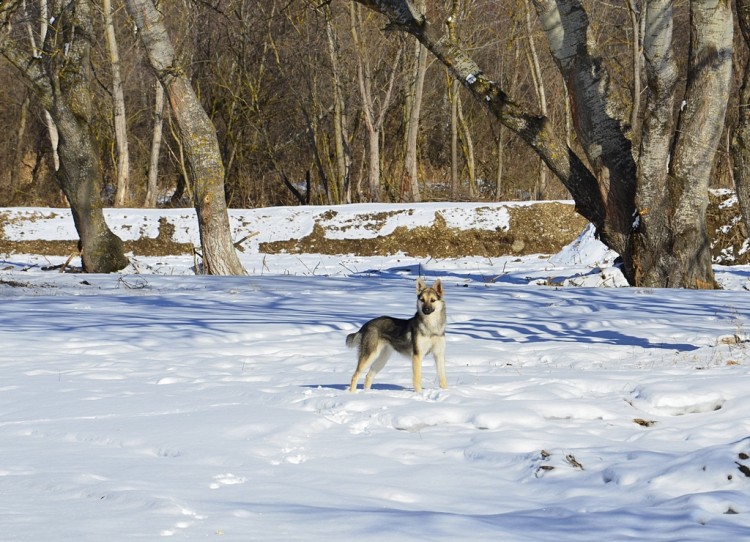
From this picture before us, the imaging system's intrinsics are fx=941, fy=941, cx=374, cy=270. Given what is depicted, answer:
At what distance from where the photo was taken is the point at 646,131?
481 inches

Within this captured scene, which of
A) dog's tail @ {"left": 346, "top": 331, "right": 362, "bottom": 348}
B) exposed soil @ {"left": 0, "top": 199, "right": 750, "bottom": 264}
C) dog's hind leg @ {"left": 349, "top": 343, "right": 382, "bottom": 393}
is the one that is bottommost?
dog's hind leg @ {"left": 349, "top": 343, "right": 382, "bottom": 393}

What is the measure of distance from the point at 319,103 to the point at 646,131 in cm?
1987

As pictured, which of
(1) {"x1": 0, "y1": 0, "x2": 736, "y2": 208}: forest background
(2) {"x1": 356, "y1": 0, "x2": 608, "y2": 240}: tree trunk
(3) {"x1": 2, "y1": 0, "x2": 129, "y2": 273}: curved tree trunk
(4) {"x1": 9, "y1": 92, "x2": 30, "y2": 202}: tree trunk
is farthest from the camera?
(4) {"x1": 9, "y1": 92, "x2": 30, "y2": 202}: tree trunk

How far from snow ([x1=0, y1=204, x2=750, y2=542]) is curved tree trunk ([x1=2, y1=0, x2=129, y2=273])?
3.97 metres

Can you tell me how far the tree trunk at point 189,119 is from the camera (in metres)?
14.0

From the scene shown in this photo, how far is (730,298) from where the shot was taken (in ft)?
38.9

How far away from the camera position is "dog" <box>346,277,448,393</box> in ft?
22.8

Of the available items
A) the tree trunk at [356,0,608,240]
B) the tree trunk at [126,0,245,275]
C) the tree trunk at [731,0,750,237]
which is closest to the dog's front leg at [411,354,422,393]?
the tree trunk at [356,0,608,240]

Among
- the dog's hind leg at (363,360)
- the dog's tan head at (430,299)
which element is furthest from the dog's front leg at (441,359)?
the dog's hind leg at (363,360)

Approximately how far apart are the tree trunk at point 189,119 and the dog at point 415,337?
7.57 metres

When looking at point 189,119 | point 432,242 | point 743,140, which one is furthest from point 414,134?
point 743,140

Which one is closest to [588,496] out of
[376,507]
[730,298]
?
[376,507]

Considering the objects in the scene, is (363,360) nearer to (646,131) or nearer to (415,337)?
(415,337)

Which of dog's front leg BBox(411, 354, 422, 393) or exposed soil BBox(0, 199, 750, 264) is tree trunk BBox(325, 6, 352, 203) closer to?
exposed soil BBox(0, 199, 750, 264)
